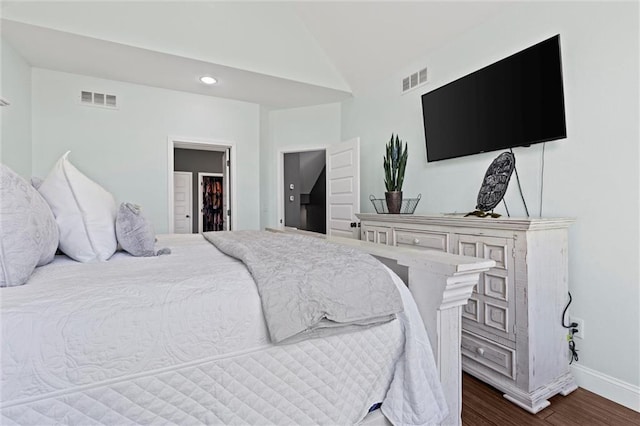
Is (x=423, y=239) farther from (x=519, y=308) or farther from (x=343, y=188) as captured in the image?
(x=343, y=188)

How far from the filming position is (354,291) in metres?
1.03

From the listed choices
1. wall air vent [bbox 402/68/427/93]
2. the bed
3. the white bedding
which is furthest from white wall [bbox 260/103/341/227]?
the white bedding

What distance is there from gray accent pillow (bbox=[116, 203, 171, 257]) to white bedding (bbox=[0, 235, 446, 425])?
11.1 inches

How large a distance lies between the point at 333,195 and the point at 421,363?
327 cm

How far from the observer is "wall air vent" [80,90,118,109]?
3.56 m

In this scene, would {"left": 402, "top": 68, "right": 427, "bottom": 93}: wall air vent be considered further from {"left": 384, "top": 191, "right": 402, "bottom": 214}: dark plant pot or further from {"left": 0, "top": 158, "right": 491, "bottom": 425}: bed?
{"left": 0, "top": 158, "right": 491, "bottom": 425}: bed

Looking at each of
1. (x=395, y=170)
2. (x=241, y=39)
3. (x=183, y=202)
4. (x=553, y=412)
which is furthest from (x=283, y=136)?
(x=553, y=412)

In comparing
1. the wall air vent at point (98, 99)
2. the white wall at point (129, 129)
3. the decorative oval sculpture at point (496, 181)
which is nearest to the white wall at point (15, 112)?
the white wall at point (129, 129)

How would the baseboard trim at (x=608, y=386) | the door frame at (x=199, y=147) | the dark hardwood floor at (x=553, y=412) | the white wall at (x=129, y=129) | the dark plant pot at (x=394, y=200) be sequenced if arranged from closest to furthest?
the dark hardwood floor at (x=553, y=412), the baseboard trim at (x=608, y=386), the dark plant pot at (x=394, y=200), the white wall at (x=129, y=129), the door frame at (x=199, y=147)

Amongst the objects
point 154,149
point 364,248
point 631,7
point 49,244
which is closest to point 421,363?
point 364,248

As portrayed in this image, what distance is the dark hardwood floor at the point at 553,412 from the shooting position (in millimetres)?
1604

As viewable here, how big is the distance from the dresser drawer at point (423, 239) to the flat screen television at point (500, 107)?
0.80m

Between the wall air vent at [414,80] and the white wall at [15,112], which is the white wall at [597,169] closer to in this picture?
the wall air vent at [414,80]

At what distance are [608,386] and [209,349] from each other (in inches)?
88.0
